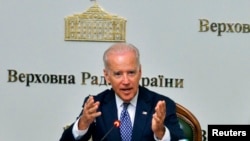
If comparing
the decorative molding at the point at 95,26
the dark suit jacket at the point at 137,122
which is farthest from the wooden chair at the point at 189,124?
the dark suit jacket at the point at 137,122

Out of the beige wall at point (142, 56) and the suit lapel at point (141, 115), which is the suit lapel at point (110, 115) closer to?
the suit lapel at point (141, 115)

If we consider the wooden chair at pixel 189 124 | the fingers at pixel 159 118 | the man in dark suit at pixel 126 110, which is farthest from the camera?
the wooden chair at pixel 189 124

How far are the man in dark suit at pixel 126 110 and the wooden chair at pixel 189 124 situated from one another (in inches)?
24.3

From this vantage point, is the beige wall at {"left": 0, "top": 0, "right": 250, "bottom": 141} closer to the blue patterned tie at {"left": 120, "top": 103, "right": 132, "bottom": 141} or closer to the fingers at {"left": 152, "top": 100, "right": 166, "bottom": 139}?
the blue patterned tie at {"left": 120, "top": 103, "right": 132, "bottom": 141}

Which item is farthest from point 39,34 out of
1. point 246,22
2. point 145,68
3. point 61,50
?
point 246,22

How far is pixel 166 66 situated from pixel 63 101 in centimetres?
56

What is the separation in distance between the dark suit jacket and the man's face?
9 centimetres

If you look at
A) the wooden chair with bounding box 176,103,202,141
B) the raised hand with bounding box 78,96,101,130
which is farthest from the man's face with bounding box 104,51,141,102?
the wooden chair with bounding box 176,103,202,141

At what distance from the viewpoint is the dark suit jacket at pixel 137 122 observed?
1.72 m

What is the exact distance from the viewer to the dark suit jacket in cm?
172

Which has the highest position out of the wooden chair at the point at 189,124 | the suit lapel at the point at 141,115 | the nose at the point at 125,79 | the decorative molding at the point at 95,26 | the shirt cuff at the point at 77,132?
the decorative molding at the point at 95,26

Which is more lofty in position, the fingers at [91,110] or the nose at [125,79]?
the nose at [125,79]

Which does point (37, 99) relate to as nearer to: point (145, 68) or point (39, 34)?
point (39, 34)

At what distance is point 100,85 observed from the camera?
2.52 metres
